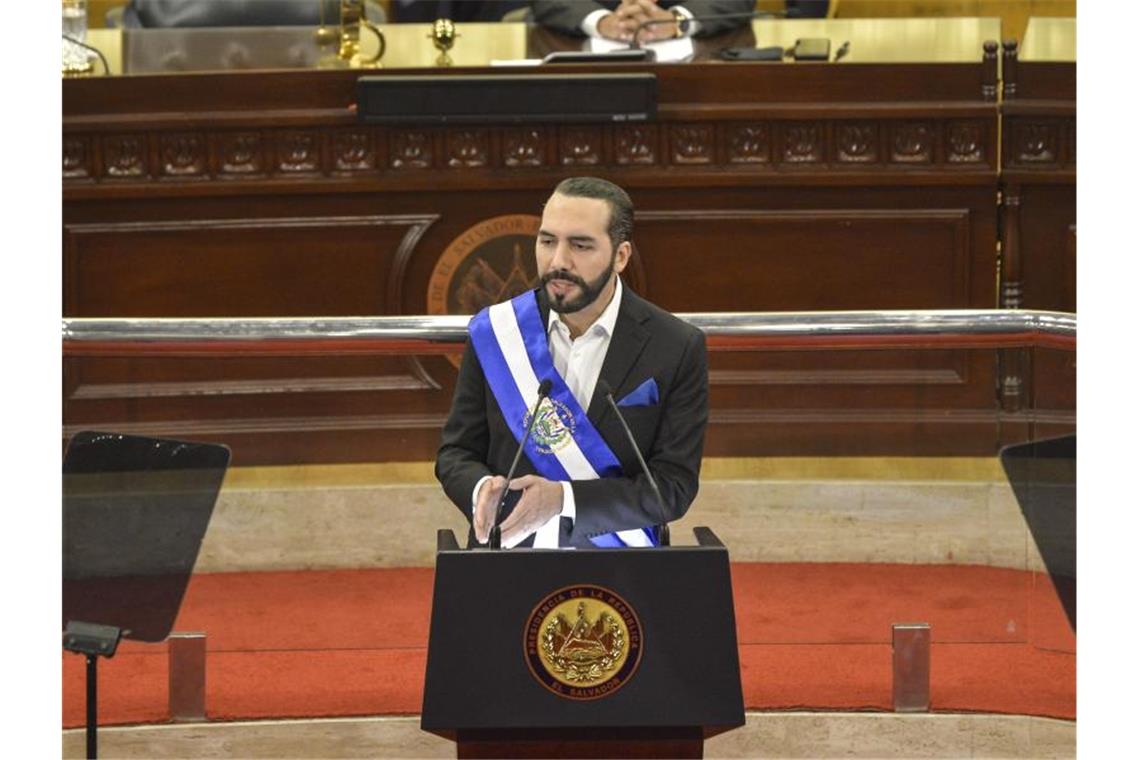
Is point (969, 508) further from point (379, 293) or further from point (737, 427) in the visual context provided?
point (379, 293)

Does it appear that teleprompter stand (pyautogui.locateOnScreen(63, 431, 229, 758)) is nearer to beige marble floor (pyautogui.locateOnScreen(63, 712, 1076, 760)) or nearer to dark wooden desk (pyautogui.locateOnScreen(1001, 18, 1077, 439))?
beige marble floor (pyautogui.locateOnScreen(63, 712, 1076, 760))

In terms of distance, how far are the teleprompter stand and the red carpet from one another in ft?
0.26

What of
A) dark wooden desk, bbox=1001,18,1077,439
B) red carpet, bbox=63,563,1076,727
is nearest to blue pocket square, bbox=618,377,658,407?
red carpet, bbox=63,563,1076,727

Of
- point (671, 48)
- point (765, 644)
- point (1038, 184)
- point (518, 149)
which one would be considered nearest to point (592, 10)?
point (671, 48)

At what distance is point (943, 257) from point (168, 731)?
2740 millimetres

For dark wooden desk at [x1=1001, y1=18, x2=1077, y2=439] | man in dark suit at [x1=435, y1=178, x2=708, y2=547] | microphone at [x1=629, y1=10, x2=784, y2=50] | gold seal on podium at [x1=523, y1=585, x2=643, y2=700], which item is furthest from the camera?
microphone at [x1=629, y1=10, x2=784, y2=50]

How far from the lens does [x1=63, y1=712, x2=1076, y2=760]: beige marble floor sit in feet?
10.5

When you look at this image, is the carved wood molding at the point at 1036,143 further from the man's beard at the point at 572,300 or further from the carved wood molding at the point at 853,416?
the man's beard at the point at 572,300

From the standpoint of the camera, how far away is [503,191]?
16.4ft

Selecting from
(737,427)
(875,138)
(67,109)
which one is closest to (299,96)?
(67,109)

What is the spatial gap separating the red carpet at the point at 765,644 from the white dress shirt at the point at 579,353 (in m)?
0.52

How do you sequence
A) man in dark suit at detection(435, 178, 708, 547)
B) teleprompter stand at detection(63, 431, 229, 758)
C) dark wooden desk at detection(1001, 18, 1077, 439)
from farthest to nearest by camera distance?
dark wooden desk at detection(1001, 18, 1077, 439), teleprompter stand at detection(63, 431, 229, 758), man in dark suit at detection(435, 178, 708, 547)

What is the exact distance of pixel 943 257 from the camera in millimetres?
5062

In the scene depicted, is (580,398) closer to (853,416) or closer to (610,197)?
(610,197)
